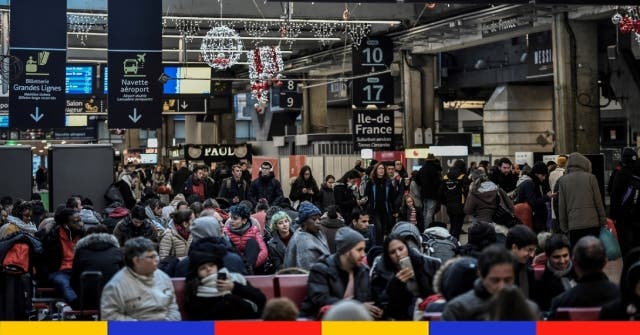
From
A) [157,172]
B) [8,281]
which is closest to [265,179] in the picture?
[8,281]

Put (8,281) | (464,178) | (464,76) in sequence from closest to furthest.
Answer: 1. (8,281)
2. (464,178)
3. (464,76)

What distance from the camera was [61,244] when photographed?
1141cm

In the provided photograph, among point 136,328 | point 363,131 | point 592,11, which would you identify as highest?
point 592,11

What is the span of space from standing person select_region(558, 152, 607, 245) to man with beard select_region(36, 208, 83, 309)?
5.38m

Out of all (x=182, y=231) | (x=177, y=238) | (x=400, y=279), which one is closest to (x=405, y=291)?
(x=400, y=279)

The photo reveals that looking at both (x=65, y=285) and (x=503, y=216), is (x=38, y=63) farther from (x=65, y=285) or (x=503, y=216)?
(x=65, y=285)

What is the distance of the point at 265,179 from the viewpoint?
19969 millimetres

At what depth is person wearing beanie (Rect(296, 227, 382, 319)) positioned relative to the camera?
27.1 ft

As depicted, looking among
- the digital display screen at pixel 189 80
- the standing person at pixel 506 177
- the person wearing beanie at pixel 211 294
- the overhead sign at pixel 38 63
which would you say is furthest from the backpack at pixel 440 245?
the digital display screen at pixel 189 80

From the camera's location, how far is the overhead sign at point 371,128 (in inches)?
1150

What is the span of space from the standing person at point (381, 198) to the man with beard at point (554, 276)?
464 inches

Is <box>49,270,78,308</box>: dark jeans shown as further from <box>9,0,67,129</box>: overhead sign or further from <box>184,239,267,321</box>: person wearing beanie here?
<box>9,0,67,129</box>: overhead sign

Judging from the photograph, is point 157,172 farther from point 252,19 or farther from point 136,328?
point 136,328

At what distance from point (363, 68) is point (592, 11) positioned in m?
6.94
